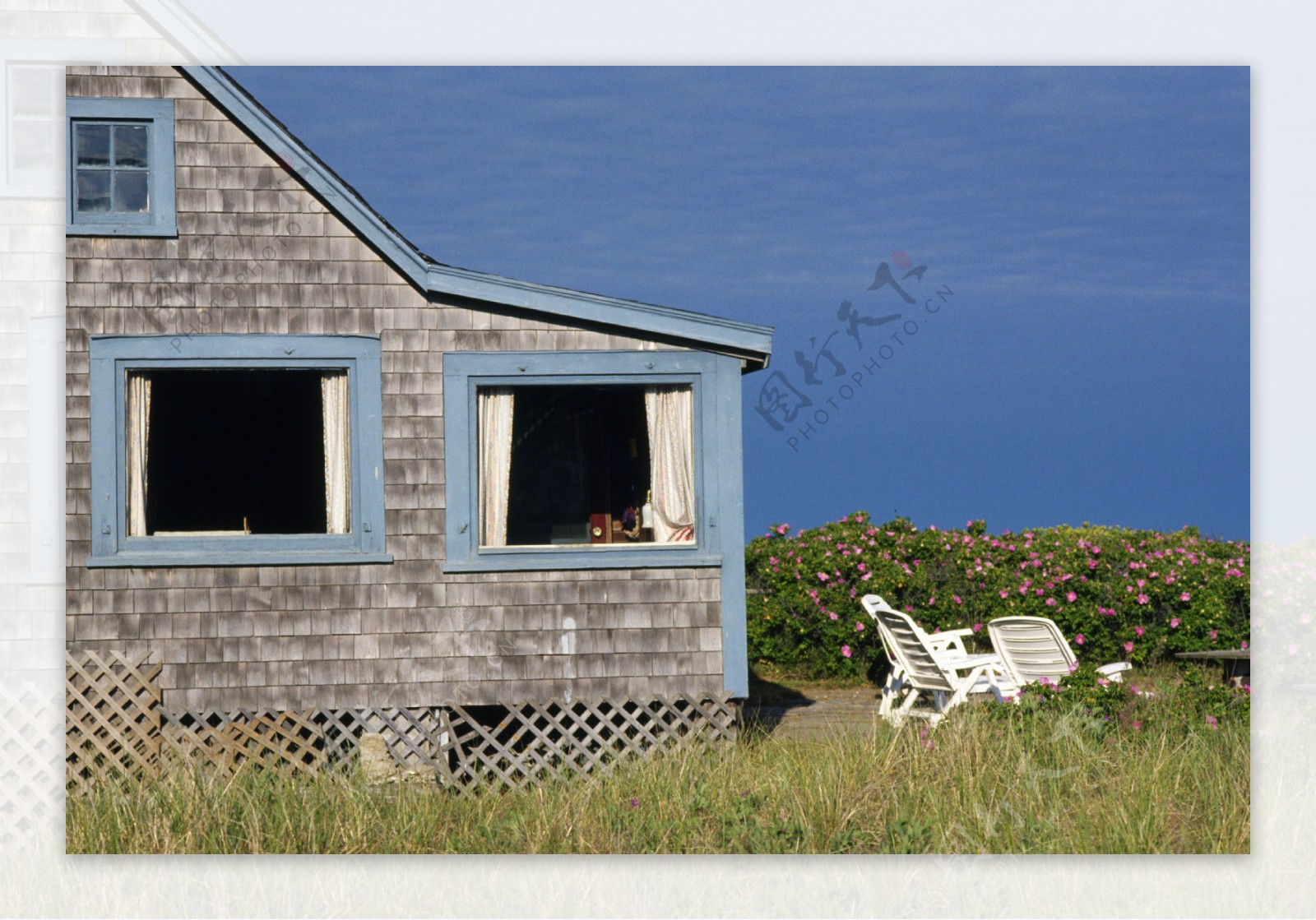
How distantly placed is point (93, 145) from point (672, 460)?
13.1 ft

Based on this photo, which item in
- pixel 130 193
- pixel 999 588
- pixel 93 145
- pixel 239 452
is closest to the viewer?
pixel 93 145

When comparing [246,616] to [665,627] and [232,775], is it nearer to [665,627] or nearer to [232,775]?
[232,775]

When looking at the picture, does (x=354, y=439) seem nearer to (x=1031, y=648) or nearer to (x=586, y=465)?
(x=586, y=465)

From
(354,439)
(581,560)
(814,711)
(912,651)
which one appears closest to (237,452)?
(354,439)

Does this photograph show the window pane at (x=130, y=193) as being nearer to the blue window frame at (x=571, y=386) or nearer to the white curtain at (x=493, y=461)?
the blue window frame at (x=571, y=386)

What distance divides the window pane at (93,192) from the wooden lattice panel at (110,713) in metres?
2.69

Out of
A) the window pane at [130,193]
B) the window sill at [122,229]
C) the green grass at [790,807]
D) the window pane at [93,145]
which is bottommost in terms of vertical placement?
the green grass at [790,807]

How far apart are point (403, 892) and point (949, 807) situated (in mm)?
2836

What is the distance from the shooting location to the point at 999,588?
492 inches

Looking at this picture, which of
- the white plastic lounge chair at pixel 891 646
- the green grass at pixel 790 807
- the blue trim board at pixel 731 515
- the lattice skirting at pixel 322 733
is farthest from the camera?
the white plastic lounge chair at pixel 891 646

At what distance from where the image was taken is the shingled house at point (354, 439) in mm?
8047

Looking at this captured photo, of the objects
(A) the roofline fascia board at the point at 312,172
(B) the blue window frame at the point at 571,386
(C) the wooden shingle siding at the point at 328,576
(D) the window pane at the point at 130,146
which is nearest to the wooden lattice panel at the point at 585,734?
(C) the wooden shingle siding at the point at 328,576

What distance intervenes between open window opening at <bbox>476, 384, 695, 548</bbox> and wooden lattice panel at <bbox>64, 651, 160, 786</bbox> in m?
2.23

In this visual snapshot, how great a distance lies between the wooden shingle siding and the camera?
26.4ft
